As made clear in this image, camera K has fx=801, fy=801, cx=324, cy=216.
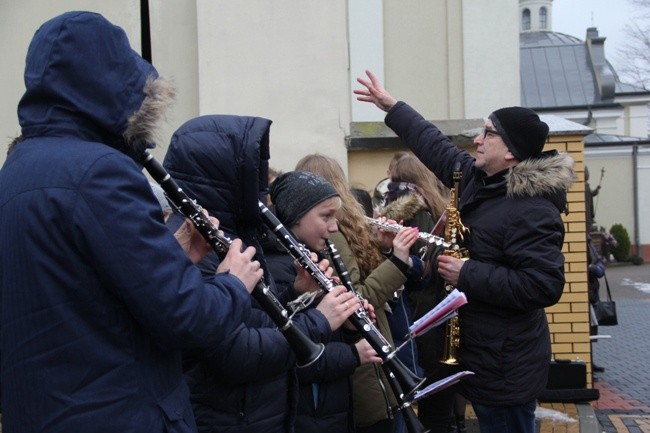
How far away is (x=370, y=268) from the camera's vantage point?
3.84 metres

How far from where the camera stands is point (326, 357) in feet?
9.73

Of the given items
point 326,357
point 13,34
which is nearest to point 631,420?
point 326,357

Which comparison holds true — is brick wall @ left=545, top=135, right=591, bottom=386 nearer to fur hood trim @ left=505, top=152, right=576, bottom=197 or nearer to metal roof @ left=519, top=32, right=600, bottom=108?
fur hood trim @ left=505, top=152, right=576, bottom=197

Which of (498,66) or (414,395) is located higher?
(498,66)

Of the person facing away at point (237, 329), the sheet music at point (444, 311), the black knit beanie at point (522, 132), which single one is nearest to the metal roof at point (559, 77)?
the black knit beanie at point (522, 132)

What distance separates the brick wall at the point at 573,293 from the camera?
19.4ft

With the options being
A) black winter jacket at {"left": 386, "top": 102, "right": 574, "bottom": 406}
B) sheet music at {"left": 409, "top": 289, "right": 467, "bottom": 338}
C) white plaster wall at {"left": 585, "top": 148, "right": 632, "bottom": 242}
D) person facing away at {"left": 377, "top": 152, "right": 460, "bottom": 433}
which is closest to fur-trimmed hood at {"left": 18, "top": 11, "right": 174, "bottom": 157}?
sheet music at {"left": 409, "top": 289, "right": 467, "bottom": 338}

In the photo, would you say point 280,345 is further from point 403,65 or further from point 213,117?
point 403,65

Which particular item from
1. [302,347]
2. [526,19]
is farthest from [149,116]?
[526,19]

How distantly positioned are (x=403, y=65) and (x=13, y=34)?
10.7 ft

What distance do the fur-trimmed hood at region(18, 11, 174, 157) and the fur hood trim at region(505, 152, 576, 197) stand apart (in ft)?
6.40

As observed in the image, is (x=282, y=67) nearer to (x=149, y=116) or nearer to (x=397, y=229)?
(x=397, y=229)

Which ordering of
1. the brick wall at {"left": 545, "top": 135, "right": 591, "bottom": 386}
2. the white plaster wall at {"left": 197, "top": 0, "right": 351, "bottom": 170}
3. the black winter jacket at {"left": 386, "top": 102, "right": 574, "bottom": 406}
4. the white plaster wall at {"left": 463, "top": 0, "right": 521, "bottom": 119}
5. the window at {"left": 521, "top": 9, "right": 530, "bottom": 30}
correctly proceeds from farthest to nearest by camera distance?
the window at {"left": 521, "top": 9, "right": 530, "bottom": 30}, the white plaster wall at {"left": 463, "top": 0, "right": 521, "bottom": 119}, the white plaster wall at {"left": 197, "top": 0, "right": 351, "bottom": 170}, the brick wall at {"left": 545, "top": 135, "right": 591, "bottom": 386}, the black winter jacket at {"left": 386, "top": 102, "right": 574, "bottom": 406}

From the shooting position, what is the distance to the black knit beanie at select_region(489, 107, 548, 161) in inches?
141
